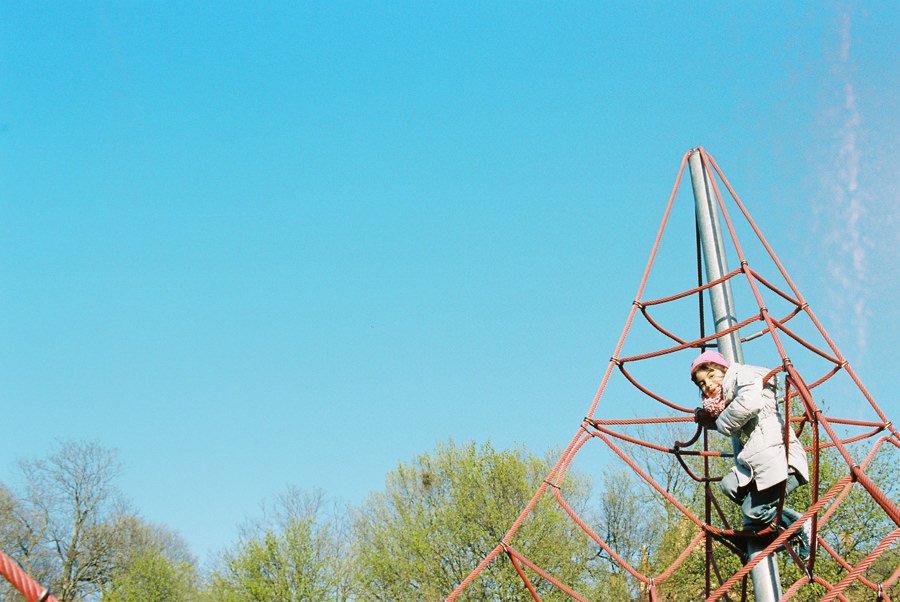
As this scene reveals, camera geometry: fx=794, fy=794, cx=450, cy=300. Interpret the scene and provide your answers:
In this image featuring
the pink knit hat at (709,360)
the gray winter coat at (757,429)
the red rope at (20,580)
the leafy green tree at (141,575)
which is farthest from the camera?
the leafy green tree at (141,575)

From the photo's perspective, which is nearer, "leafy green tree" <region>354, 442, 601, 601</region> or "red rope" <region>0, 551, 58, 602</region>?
"red rope" <region>0, 551, 58, 602</region>

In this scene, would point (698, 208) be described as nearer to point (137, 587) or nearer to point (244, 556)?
point (244, 556)

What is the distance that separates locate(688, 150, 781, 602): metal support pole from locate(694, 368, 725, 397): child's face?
0.20 metres

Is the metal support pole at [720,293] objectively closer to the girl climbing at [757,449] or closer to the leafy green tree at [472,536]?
the girl climbing at [757,449]

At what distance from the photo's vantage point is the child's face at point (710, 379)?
12.9ft

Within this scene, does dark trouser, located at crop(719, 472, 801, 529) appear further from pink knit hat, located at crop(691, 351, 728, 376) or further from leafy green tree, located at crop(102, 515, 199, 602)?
leafy green tree, located at crop(102, 515, 199, 602)

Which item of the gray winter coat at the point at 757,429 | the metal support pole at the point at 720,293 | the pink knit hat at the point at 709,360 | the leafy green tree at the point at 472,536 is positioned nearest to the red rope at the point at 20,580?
the gray winter coat at the point at 757,429

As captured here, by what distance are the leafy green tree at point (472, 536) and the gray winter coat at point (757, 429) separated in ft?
48.3

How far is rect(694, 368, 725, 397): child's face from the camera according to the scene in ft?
12.9

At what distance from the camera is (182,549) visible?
95.3 feet

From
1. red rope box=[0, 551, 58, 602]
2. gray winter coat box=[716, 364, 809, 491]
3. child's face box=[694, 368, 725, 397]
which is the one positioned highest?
child's face box=[694, 368, 725, 397]

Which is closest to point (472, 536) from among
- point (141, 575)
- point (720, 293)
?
→ point (141, 575)

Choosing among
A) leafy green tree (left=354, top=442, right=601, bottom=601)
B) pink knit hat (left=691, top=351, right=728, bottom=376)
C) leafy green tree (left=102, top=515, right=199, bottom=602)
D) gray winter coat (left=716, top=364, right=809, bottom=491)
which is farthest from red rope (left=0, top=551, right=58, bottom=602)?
leafy green tree (left=102, top=515, right=199, bottom=602)

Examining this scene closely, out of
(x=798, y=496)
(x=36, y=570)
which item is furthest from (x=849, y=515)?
(x=36, y=570)
